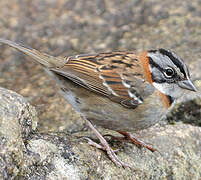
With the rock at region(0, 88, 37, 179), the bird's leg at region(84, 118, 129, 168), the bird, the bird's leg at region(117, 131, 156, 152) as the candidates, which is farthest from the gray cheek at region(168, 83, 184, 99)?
the rock at region(0, 88, 37, 179)

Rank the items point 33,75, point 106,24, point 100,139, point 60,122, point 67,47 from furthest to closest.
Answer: point 106,24 < point 67,47 < point 33,75 < point 60,122 < point 100,139

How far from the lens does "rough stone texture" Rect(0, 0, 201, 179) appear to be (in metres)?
3.45

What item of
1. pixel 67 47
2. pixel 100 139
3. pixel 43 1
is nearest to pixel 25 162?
pixel 100 139

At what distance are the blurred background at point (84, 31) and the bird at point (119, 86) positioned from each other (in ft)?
4.50

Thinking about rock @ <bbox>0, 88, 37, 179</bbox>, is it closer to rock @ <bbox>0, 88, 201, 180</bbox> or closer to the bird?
rock @ <bbox>0, 88, 201, 180</bbox>

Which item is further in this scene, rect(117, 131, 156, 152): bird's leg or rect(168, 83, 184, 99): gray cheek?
rect(117, 131, 156, 152): bird's leg

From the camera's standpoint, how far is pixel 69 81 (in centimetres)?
410

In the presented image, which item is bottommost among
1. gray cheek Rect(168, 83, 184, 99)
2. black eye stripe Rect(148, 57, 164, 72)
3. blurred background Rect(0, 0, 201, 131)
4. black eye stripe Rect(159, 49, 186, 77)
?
blurred background Rect(0, 0, 201, 131)

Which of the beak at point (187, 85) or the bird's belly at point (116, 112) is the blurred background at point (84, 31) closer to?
the bird's belly at point (116, 112)

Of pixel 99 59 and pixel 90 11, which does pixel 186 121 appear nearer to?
pixel 99 59

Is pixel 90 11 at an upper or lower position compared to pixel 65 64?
lower

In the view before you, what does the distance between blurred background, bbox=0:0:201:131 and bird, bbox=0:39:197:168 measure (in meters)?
1.37

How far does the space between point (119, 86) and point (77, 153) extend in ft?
2.76

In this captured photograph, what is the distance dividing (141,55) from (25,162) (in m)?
1.77
